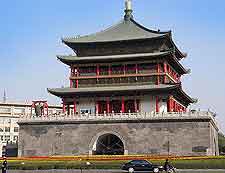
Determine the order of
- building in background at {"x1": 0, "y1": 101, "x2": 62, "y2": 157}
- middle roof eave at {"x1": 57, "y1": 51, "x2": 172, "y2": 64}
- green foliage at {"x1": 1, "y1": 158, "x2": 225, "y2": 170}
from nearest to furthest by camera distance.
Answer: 1. green foliage at {"x1": 1, "y1": 158, "x2": 225, "y2": 170}
2. middle roof eave at {"x1": 57, "y1": 51, "x2": 172, "y2": 64}
3. building in background at {"x1": 0, "y1": 101, "x2": 62, "y2": 157}

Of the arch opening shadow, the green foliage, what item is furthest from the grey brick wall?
the green foliage

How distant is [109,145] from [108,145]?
139 millimetres

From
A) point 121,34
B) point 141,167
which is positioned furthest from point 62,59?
point 141,167

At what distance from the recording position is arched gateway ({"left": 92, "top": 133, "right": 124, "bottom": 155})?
62.2 metres

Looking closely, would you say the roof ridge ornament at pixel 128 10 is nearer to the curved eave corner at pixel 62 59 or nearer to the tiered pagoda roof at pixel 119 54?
the tiered pagoda roof at pixel 119 54

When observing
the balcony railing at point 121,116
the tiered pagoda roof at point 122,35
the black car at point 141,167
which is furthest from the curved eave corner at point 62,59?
the black car at point 141,167

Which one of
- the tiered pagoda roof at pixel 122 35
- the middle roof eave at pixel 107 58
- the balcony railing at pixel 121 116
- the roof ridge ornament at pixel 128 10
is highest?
the roof ridge ornament at pixel 128 10

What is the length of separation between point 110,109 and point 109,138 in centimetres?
409

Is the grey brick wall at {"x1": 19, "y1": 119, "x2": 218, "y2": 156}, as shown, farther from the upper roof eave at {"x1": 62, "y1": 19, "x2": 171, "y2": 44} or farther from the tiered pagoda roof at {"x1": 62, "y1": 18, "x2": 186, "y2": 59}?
the upper roof eave at {"x1": 62, "y1": 19, "x2": 171, "y2": 44}

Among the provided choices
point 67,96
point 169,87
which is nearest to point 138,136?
point 169,87

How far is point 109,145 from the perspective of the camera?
6384cm

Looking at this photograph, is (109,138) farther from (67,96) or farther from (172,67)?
(172,67)

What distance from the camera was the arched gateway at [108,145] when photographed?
62250 mm

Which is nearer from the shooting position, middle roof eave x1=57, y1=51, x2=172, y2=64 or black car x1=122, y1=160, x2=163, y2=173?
black car x1=122, y1=160, x2=163, y2=173
